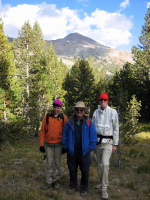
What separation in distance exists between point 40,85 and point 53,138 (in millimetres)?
15008

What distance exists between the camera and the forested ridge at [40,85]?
49.4 ft

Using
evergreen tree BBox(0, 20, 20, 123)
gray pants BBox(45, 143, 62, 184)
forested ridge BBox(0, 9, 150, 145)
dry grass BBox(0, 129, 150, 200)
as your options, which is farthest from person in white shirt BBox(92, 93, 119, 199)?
evergreen tree BBox(0, 20, 20, 123)

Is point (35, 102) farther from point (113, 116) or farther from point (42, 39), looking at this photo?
point (42, 39)

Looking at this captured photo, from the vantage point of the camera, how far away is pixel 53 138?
17.0ft

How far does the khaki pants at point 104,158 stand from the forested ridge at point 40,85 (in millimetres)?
4194

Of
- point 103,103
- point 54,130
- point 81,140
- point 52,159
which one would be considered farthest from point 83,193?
point 103,103

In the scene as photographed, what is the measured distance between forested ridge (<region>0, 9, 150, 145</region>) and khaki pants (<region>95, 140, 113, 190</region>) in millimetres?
4194

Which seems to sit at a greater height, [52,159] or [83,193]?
[52,159]

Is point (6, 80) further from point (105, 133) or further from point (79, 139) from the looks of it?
point (105, 133)

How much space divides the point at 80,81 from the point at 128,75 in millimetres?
9875

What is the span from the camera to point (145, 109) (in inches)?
1508

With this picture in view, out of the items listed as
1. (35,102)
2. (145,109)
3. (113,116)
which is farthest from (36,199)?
(145,109)

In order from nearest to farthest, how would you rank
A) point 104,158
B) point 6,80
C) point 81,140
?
point 81,140
point 104,158
point 6,80

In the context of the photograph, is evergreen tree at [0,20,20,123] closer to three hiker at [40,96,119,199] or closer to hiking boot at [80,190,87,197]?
three hiker at [40,96,119,199]
